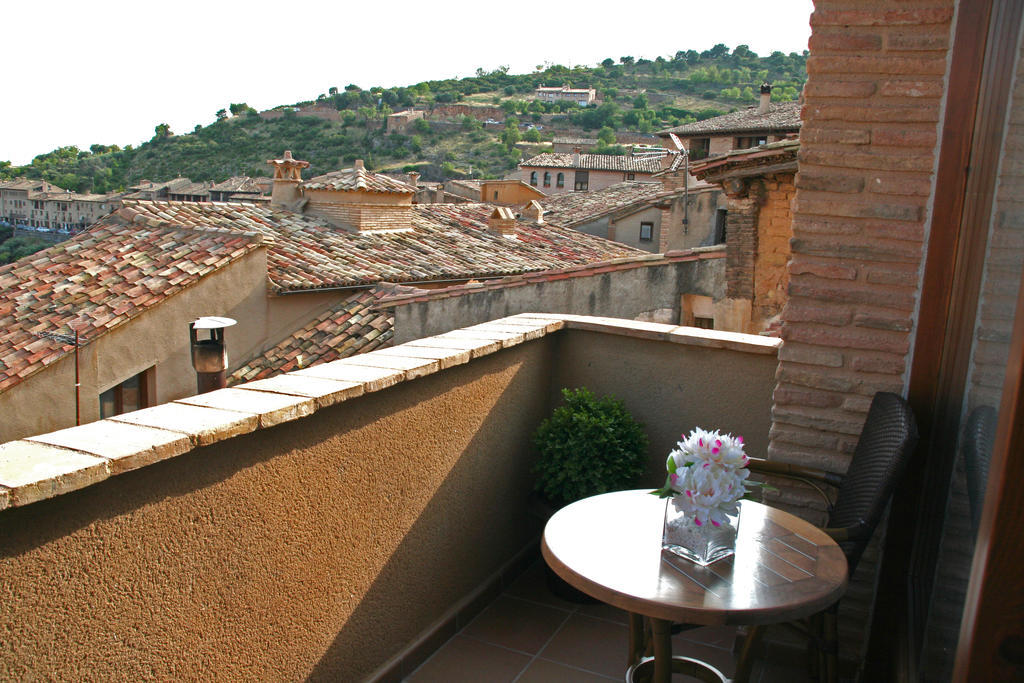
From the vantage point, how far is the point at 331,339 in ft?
36.7

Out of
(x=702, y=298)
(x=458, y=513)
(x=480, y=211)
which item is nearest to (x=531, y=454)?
(x=458, y=513)

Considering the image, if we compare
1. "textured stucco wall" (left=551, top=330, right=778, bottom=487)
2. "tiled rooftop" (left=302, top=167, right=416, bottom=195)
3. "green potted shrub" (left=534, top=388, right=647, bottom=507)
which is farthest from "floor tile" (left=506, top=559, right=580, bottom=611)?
"tiled rooftop" (left=302, top=167, right=416, bottom=195)

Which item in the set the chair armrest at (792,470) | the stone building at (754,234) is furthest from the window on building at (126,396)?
the chair armrest at (792,470)

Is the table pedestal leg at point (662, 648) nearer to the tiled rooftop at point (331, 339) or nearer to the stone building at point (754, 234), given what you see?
the stone building at point (754, 234)

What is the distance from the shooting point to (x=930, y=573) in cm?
222

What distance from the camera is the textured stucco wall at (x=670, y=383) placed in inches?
142

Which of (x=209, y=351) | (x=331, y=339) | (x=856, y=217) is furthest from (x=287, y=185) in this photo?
(x=856, y=217)

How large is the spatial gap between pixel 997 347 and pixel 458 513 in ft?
7.29

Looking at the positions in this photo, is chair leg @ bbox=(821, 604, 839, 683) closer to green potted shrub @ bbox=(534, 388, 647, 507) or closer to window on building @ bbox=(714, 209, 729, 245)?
green potted shrub @ bbox=(534, 388, 647, 507)

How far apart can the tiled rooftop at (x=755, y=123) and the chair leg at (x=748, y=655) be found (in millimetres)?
25755

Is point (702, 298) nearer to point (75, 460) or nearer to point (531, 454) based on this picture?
point (531, 454)

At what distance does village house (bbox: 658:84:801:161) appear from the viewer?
91.3 feet

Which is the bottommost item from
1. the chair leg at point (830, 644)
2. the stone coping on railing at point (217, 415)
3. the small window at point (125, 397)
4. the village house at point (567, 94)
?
the small window at point (125, 397)

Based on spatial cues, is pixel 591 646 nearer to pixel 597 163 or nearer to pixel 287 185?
pixel 287 185
